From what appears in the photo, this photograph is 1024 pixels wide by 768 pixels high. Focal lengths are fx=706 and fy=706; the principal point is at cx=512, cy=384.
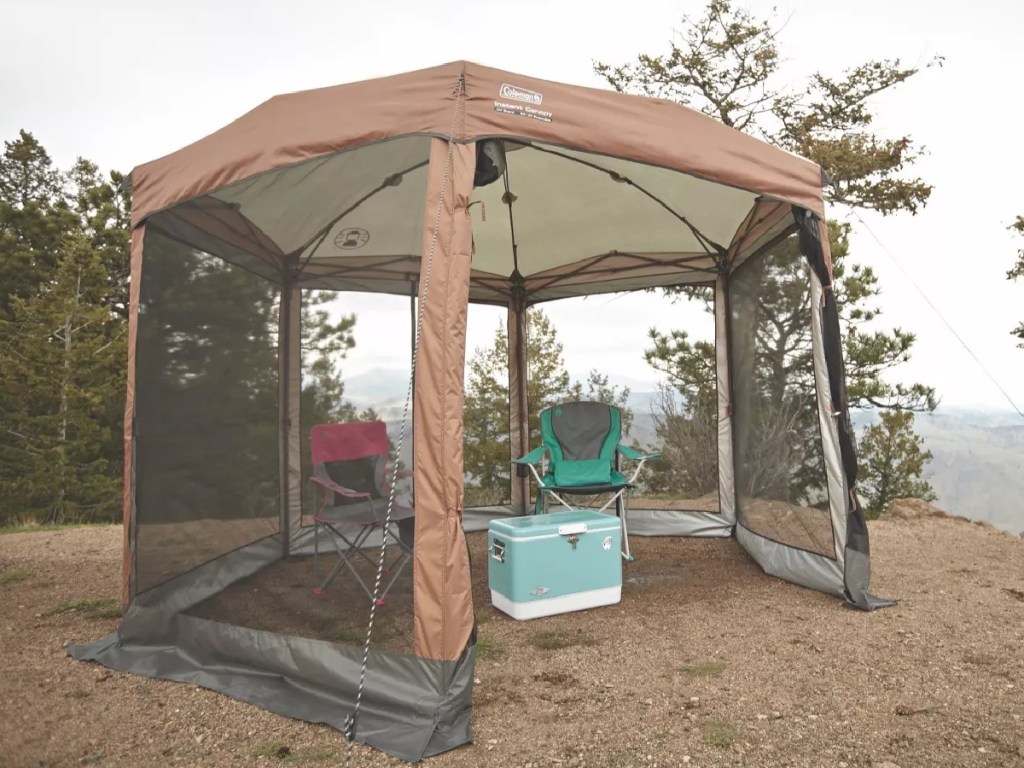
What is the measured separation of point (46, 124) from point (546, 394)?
1274 centimetres

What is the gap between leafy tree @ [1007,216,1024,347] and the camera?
6.66 m

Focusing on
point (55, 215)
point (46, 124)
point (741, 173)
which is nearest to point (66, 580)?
point (741, 173)

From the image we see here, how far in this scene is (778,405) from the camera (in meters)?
3.60

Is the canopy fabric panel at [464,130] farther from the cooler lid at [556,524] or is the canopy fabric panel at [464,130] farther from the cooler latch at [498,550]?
the cooler latch at [498,550]

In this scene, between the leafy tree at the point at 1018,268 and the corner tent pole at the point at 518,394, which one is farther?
the leafy tree at the point at 1018,268

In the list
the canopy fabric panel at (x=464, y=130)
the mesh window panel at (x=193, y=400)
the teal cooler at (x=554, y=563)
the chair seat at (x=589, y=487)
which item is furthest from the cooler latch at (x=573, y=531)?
the canopy fabric panel at (x=464, y=130)

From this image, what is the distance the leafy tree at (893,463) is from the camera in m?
6.88

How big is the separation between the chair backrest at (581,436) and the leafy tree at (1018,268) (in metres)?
4.74

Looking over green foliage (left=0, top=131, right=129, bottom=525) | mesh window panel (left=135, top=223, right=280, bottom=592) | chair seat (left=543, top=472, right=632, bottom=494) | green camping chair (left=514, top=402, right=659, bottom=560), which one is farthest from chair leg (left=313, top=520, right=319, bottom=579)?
green foliage (left=0, top=131, right=129, bottom=525)

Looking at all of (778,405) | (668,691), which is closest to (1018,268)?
(778,405)

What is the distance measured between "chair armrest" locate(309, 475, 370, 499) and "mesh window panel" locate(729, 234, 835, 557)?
2.02 m

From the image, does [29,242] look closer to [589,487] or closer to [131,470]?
[131,470]

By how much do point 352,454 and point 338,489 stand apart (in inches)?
5.8

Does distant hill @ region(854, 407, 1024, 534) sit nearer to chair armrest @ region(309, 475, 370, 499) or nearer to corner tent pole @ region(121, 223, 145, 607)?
chair armrest @ region(309, 475, 370, 499)
